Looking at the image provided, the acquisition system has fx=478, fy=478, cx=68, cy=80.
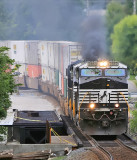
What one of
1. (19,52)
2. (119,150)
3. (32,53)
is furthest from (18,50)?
(119,150)

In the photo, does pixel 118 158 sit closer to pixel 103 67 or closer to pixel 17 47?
pixel 103 67

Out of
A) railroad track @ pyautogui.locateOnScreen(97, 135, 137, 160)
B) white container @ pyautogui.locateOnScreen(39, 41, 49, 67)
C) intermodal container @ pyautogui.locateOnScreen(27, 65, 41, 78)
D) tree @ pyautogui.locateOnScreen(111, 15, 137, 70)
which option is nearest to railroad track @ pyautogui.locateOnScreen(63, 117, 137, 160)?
railroad track @ pyautogui.locateOnScreen(97, 135, 137, 160)

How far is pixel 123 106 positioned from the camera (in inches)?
774

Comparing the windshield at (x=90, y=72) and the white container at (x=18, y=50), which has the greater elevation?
the white container at (x=18, y=50)

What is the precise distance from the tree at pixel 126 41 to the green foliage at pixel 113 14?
0.35 m

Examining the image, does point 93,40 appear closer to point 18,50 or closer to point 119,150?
point 119,150

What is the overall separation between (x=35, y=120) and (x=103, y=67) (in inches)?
208

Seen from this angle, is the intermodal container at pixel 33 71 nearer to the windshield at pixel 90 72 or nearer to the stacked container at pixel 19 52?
the stacked container at pixel 19 52

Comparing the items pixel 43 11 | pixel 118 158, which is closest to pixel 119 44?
pixel 43 11

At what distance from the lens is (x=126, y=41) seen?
40750mm

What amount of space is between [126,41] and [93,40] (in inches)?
625

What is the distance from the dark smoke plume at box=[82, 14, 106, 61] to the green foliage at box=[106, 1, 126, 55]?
3311 millimetres

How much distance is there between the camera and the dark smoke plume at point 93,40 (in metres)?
23.9

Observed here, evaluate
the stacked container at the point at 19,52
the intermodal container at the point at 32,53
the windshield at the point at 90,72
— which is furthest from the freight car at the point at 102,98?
the stacked container at the point at 19,52
